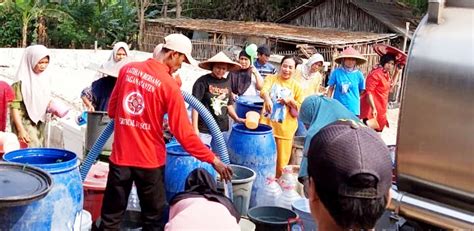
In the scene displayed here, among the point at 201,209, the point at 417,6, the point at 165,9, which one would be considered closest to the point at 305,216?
the point at 201,209

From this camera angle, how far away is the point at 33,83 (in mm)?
4926

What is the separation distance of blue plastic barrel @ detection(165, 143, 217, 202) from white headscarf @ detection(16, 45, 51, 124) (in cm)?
135

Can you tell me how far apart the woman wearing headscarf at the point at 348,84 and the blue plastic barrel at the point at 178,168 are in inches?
120

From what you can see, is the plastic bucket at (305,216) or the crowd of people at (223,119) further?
the plastic bucket at (305,216)

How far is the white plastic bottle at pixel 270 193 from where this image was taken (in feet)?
15.9

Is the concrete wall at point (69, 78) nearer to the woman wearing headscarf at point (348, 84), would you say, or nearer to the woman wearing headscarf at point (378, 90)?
the woman wearing headscarf at point (348, 84)

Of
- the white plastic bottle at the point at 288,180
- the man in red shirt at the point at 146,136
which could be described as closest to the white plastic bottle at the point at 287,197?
the white plastic bottle at the point at 288,180

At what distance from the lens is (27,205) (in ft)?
10.4

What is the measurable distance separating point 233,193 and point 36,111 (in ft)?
5.82

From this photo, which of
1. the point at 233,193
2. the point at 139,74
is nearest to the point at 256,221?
the point at 233,193

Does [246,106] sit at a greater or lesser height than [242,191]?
greater

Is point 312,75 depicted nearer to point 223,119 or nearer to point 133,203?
point 223,119

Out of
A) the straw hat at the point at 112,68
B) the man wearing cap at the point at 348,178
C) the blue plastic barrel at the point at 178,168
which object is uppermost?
the man wearing cap at the point at 348,178

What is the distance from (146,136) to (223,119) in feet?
6.16
